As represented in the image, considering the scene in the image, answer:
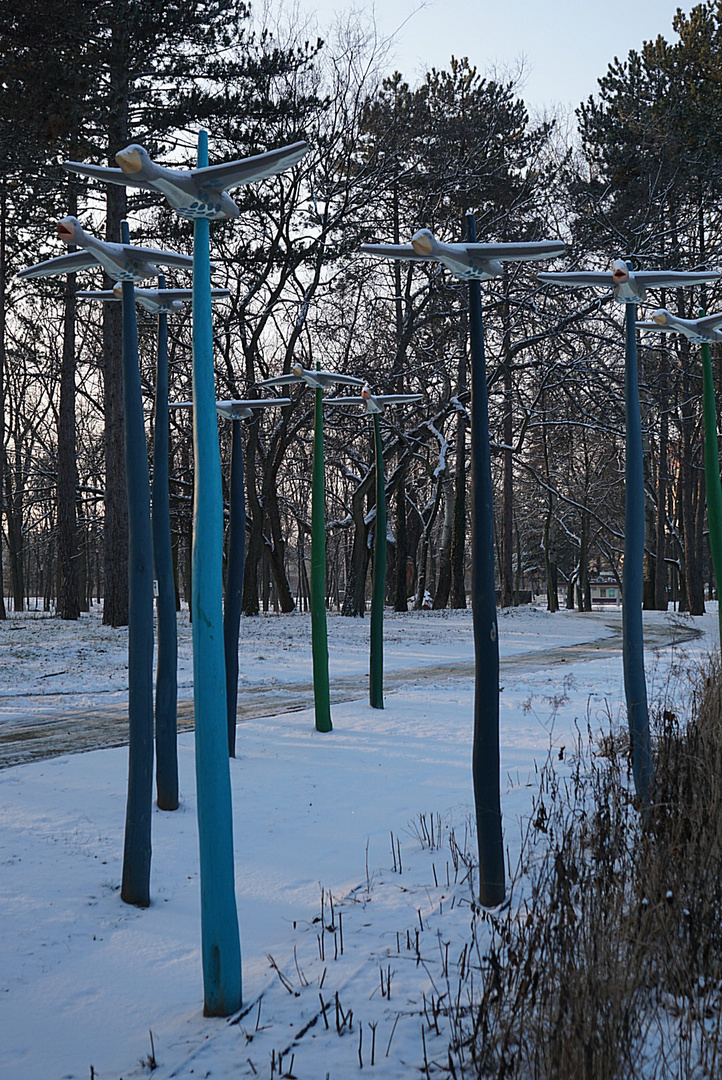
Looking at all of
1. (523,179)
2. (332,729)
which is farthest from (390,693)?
(523,179)

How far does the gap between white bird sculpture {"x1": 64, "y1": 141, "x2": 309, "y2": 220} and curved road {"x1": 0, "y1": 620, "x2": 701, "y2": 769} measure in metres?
4.64

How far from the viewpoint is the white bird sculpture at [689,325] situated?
678cm

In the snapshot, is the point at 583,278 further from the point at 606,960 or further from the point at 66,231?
the point at 606,960

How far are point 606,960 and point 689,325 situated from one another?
5400 millimetres

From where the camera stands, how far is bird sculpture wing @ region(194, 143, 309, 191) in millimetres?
3645

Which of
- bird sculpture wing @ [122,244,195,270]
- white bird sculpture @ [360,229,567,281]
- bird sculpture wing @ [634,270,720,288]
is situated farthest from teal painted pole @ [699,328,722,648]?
bird sculpture wing @ [122,244,195,270]

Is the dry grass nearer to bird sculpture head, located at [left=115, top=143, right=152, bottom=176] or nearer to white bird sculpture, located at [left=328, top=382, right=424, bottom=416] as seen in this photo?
bird sculpture head, located at [left=115, top=143, right=152, bottom=176]

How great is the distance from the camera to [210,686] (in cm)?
364

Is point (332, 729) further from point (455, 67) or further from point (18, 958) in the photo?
point (455, 67)

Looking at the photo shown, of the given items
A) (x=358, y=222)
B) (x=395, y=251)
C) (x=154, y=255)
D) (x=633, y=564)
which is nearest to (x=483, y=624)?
(x=633, y=564)

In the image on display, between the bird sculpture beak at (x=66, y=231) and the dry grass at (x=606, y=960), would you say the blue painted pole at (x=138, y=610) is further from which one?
the dry grass at (x=606, y=960)

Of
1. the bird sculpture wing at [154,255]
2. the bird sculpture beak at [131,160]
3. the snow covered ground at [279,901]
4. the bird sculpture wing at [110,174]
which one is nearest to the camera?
→ the snow covered ground at [279,901]

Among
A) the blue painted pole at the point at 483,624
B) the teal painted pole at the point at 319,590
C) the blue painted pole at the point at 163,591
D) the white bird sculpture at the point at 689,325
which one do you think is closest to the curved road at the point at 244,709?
the teal painted pole at the point at 319,590

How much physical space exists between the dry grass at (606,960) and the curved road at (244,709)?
427 centimetres
